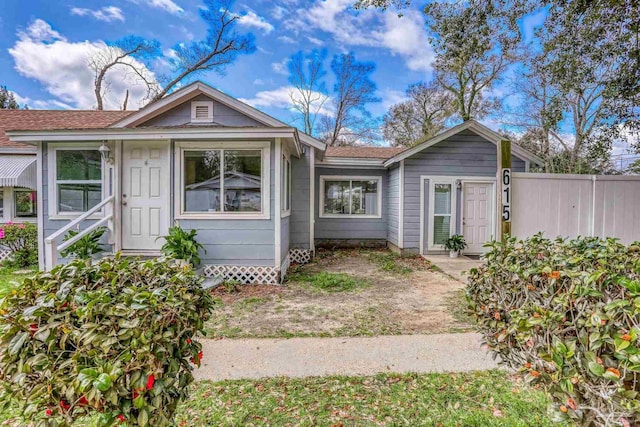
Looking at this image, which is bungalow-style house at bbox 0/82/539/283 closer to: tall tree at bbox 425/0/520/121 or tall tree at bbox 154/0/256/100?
tall tree at bbox 425/0/520/121

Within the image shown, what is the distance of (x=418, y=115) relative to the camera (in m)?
Result: 21.9

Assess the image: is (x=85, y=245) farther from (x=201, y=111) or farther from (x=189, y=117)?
(x=201, y=111)

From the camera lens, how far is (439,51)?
631 centimetres

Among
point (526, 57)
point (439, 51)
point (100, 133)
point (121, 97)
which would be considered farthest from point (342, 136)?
point (100, 133)

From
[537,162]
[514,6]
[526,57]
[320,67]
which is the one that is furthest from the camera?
[320,67]

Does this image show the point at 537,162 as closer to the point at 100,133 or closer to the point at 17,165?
the point at 100,133

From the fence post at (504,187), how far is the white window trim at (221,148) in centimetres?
390

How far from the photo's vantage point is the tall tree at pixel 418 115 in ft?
68.4

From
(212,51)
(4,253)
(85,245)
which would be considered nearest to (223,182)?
(85,245)

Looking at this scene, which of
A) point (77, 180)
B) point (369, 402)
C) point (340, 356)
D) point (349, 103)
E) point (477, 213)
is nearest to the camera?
point (369, 402)

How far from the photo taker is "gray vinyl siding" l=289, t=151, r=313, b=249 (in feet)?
28.3

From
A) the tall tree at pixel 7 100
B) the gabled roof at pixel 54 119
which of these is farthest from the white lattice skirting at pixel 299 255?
the tall tree at pixel 7 100

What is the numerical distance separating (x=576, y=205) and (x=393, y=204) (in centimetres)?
556

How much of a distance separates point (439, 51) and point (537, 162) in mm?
5041
